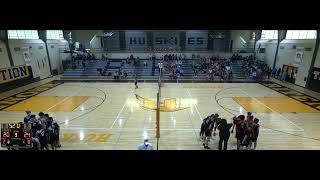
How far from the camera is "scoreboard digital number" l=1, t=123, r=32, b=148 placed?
7.14 m

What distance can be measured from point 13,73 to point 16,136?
2094 centimetres

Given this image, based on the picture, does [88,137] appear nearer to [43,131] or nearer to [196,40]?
[43,131]

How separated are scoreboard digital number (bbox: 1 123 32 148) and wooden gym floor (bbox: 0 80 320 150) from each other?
375cm

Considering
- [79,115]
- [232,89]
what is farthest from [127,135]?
[232,89]

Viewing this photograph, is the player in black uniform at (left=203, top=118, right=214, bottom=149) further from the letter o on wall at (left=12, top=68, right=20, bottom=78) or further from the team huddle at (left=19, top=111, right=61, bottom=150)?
the letter o on wall at (left=12, top=68, right=20, bottom=78)

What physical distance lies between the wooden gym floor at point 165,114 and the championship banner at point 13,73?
1.53 meters

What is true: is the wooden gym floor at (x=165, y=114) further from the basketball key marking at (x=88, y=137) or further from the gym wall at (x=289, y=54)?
the gym wall at (x=289, y=54)

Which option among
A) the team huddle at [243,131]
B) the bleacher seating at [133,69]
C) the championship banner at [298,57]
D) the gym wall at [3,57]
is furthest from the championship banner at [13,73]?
the championship banner at [298,57]

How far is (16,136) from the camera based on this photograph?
7.14 meters
